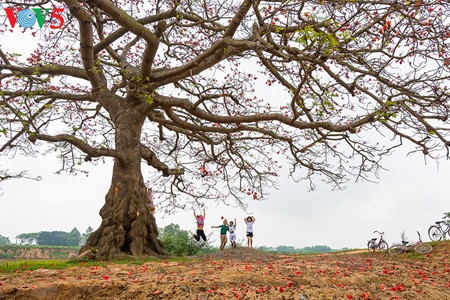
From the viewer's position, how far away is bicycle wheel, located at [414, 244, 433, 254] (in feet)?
48.3

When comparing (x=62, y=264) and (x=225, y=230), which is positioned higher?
(x=225, y=230)

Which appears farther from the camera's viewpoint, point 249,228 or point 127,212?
point 249,228

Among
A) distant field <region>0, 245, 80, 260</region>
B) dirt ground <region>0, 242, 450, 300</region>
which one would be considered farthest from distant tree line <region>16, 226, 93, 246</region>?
dirt ground <region>0, 242, 450, 300</region>

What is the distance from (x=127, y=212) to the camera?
12289mm

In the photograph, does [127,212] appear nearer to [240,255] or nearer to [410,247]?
[240,255]

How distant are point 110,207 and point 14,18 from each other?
6109mm

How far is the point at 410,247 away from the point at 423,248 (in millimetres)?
593

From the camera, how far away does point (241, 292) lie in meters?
6.20

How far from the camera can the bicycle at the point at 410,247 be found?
14.8 meters

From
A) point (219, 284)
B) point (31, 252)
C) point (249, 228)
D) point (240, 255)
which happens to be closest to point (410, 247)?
point (249, 228)

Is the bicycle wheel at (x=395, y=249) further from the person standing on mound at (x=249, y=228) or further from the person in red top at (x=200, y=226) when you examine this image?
the person in red top at (x=200, y=226)

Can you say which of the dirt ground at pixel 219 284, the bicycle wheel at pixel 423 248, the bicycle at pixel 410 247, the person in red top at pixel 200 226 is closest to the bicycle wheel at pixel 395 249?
the bicycle at pixel 410 247

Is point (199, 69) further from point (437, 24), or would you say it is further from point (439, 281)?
point (439, 281)

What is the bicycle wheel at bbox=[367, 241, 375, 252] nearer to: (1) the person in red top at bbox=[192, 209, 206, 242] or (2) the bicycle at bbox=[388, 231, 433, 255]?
(2) the bicycle at bbox=[388, 231, 433, 255]
